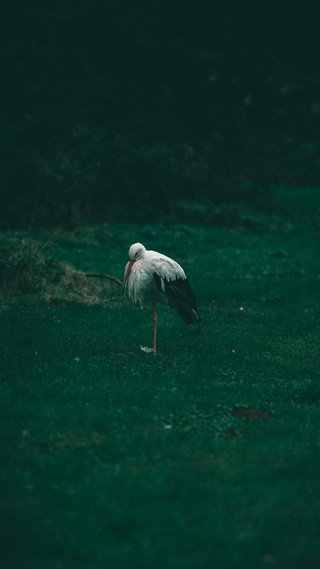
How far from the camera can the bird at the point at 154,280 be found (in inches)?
406

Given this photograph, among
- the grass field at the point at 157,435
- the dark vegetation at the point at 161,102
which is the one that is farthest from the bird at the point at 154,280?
the dark vegetation at the point at 161,102

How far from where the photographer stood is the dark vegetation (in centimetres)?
2369

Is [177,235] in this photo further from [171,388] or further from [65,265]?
[171,388]

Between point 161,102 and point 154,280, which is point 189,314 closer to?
point 154,280

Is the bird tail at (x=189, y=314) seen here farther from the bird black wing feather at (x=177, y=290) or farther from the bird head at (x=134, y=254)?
the bird head at (x=134, y=254)

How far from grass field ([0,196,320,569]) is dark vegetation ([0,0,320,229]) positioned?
10591 millimetres

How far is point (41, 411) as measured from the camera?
24.5ft

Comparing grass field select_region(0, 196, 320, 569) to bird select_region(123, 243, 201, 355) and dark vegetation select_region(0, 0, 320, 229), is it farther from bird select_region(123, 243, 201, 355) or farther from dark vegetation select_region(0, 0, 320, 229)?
dark vegetation select_region(0, 0, 320, 229)

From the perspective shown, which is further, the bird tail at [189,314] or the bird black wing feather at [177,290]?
the bird tail at [189,314]

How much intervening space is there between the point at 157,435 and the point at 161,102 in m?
21.2

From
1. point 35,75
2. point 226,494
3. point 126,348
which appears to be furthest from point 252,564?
point 35,75

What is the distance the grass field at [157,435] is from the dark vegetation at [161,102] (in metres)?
10.6

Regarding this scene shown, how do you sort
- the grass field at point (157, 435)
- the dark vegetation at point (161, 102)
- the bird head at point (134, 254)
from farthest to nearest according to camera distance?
→ the dark vegetation at point (161, 102), the bird head at point (134, 254), the grass field at point (157, 435)

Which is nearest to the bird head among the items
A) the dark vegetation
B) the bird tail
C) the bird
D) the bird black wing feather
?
the bird
